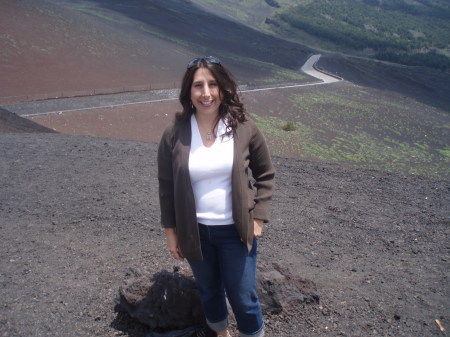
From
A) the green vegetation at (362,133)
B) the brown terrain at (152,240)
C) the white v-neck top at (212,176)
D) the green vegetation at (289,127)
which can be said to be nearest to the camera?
the white v-neck top at (212,176)

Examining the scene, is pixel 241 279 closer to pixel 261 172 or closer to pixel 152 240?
pixel 261 172

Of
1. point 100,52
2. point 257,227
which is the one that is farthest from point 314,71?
point 257,227

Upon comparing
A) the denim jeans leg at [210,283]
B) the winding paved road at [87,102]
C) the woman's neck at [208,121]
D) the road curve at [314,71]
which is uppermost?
the woman's neck at [208,121]

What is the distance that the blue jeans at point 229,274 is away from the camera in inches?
92.2

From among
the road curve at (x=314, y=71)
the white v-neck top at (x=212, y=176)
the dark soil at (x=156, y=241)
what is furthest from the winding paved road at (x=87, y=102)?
the road curve at (x=314, y=71)

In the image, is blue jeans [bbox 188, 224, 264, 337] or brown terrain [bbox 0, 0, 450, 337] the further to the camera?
brown terrain [bbox 0, 0, 450, 337]

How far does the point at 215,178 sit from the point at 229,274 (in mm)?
501

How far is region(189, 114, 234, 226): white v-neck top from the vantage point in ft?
7.45

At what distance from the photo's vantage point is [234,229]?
233 centimetres

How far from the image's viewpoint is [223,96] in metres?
2.36

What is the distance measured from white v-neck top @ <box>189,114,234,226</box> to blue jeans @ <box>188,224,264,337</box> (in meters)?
0.07

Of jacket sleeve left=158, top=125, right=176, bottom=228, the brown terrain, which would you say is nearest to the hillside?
the brown terrain

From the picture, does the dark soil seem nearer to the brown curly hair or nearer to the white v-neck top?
the white v-neck top

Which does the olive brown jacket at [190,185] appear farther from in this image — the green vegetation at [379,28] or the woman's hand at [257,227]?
the green vegetation at [379,28]
